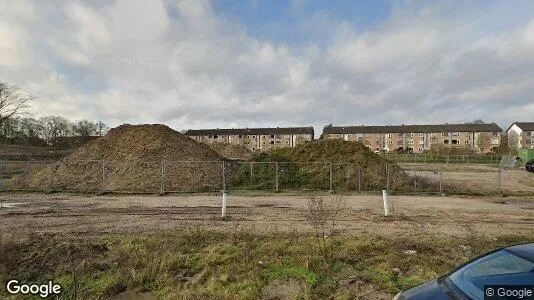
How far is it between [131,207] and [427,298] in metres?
15.4

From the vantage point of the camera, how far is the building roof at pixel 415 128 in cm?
12075

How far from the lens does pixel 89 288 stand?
269 inches

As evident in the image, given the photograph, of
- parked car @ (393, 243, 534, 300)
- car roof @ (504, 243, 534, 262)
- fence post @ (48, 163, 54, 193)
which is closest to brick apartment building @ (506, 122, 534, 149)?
fence post @ (48, 163, 54, 193)

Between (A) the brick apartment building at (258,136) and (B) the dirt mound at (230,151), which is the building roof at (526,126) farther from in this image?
(B) the dirt mound at (230,151)

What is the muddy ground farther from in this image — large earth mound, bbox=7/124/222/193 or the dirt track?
large earth mound, bbox=7/124/222/193

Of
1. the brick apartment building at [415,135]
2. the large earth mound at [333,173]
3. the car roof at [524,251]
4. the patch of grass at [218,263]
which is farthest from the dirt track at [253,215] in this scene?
the brick apartment building at [415,135]

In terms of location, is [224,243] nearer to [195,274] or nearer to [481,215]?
[195,274]

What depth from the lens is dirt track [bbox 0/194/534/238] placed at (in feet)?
39.4

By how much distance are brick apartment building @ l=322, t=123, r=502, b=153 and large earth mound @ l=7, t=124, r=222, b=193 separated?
92382mm

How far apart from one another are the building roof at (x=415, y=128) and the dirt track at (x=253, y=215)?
366 feet

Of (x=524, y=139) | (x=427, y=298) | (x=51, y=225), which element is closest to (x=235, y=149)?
(x=51, y=225)

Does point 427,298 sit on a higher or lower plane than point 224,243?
higher

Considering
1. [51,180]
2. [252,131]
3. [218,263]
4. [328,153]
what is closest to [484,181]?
[328,153]

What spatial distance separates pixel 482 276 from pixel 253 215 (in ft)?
37.2
